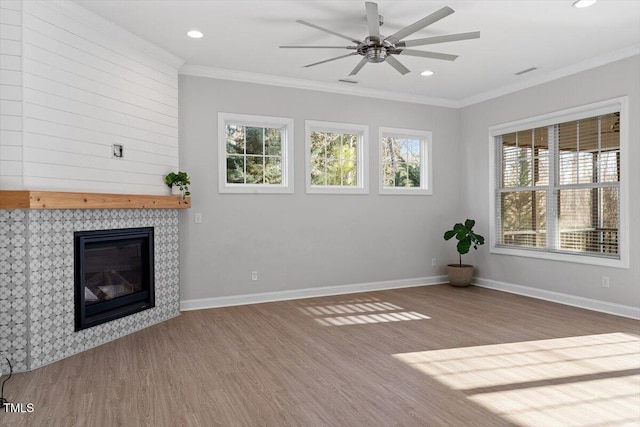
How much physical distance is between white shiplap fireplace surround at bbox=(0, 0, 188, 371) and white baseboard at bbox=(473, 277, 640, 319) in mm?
A: 4720

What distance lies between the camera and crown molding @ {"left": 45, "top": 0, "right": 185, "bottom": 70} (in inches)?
135

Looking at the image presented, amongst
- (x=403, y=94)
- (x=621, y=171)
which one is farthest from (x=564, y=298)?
(x=403, y=94)

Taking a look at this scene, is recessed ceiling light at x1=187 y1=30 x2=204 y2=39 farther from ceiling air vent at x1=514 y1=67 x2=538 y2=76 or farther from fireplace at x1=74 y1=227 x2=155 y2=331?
ceiling air vent at x1=514 y1=67 x2=538 y2=76

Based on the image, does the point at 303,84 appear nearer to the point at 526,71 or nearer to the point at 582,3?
the point at 526,71

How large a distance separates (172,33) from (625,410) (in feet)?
15.5

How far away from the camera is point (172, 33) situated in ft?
13.3

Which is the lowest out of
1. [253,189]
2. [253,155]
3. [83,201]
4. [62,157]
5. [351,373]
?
[351,373]

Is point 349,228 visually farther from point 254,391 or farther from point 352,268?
point 254,391

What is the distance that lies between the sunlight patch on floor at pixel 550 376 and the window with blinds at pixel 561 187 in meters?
1.59

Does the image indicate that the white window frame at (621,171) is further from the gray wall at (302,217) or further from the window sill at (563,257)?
the gray wall at (302,217)

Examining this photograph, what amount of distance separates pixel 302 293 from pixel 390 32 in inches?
134

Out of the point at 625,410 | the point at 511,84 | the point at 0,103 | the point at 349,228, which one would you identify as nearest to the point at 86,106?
the point at 0,103

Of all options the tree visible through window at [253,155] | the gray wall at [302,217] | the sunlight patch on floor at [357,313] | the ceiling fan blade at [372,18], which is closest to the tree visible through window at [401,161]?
→ the gray wall at [302,217]

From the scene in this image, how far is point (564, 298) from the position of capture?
5.23 metres
